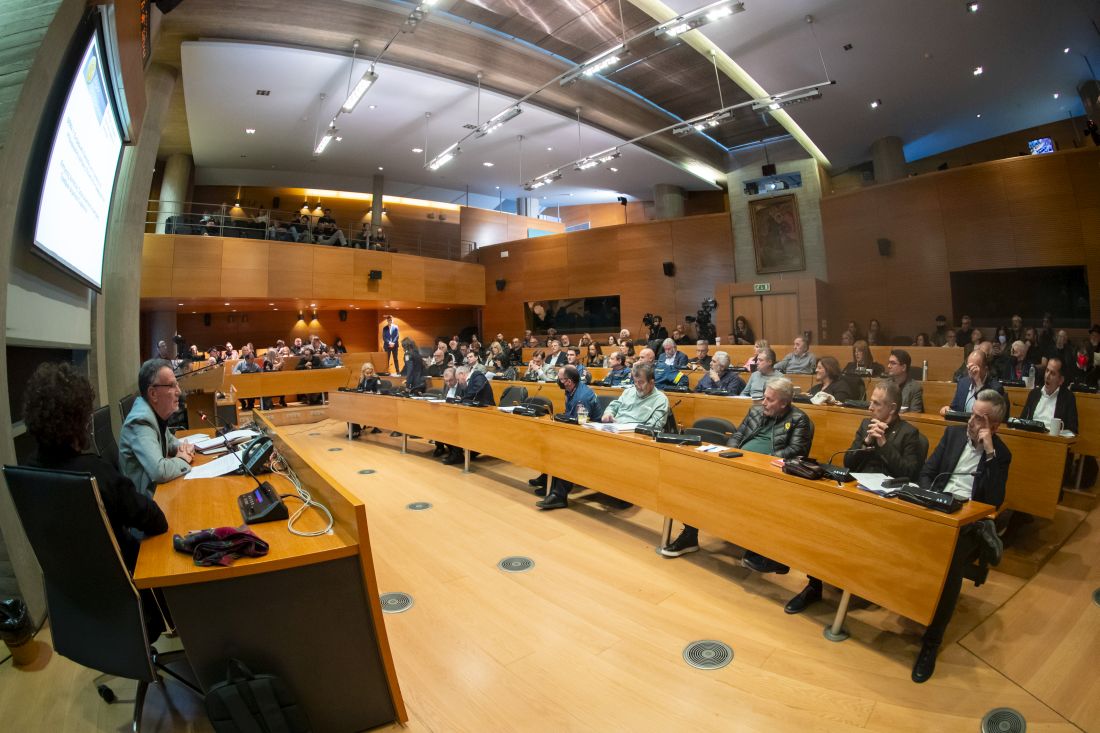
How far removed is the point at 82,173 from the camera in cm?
298

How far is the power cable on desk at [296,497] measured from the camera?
1597 mm

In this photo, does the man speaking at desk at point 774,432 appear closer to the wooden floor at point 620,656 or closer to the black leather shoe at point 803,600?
the wooden floor at point 620,656

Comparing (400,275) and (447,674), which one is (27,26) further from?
(400,275)

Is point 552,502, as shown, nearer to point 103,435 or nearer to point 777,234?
point 103,435

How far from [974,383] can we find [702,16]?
5.04 m

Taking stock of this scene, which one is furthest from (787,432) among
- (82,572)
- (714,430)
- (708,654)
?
(82,572)

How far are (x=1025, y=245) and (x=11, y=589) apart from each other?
13.1 metres

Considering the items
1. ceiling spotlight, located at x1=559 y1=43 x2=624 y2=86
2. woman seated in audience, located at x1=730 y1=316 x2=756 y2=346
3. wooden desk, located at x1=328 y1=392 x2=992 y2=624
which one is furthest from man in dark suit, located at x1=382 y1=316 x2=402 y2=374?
wooden desk, located at x1=328 y1=392 x2=992 y2=624

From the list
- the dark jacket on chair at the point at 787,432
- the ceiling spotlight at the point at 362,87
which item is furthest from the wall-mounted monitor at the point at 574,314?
the dark jacket on chair at the point at 787,432

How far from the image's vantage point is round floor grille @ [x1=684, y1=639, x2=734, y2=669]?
2.06 m

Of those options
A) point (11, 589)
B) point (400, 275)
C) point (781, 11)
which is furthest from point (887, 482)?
point (400, 275)

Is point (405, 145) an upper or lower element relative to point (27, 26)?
upper

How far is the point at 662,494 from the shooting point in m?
3.15

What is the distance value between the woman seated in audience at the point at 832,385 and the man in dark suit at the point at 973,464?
1.57 m
